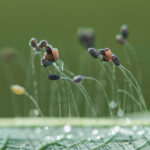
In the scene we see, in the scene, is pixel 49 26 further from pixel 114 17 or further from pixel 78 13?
pixel 114 17

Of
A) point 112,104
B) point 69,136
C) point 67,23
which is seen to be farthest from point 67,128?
point 67,23

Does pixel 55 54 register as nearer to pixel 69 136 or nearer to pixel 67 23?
pixel 69 136

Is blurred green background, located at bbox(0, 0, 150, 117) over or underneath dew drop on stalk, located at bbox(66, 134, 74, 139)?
over

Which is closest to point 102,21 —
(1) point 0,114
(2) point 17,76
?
(2) point 17,76

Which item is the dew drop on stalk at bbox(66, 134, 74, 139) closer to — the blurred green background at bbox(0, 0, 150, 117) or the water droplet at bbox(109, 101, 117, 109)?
the water droplet at bbox(109, 101, 117, 109)

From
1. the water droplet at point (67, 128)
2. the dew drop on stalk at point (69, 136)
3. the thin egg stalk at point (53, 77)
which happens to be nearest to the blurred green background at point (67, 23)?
the water droplet at point (67, 128)

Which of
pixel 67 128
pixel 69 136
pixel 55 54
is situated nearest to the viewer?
pixel 55 54

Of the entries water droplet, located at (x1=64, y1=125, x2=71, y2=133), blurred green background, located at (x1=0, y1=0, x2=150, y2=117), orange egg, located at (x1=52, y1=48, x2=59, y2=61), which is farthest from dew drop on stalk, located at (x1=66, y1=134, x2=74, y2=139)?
blurred green background, located at (x1=0, y1=0, x2=150, y2=117)

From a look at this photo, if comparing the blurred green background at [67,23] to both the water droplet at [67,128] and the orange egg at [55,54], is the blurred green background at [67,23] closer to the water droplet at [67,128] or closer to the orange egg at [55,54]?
the water droplet at [67,128]
